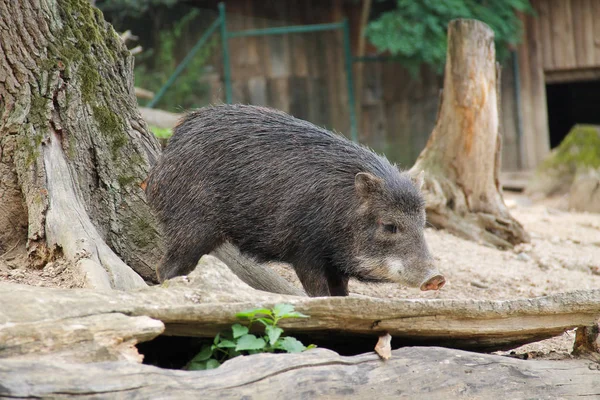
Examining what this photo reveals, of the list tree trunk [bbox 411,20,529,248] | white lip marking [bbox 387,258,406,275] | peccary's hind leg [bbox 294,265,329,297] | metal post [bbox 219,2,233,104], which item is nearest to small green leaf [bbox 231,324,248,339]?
peccary's hind leg [bbox 294,265,329,297]

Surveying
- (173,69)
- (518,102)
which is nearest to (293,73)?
(173,69)

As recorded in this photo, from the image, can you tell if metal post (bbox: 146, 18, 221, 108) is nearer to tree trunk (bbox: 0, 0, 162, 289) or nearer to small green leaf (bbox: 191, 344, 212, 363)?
tree trunk (bbox: 0, 0, 162, 289)

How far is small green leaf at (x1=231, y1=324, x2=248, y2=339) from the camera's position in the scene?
2.95m

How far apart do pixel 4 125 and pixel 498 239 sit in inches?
180

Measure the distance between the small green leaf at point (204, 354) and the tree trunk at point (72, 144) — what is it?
41.4 inches

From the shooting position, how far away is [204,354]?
9.92 feet

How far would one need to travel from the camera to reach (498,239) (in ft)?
23.7

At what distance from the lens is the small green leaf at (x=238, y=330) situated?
2.95 m

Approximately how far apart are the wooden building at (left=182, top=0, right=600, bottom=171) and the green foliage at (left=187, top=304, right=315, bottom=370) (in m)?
9.06

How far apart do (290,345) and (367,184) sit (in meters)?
1.88

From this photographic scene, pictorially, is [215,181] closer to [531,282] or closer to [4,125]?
[4,125]

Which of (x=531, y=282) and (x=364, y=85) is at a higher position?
(x=364, y=85)

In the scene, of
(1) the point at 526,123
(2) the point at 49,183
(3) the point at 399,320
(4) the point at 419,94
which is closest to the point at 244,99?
(4) the point at 419,94

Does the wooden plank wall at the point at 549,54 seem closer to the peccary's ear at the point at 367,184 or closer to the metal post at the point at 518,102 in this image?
the metal post at the point at 518,102
